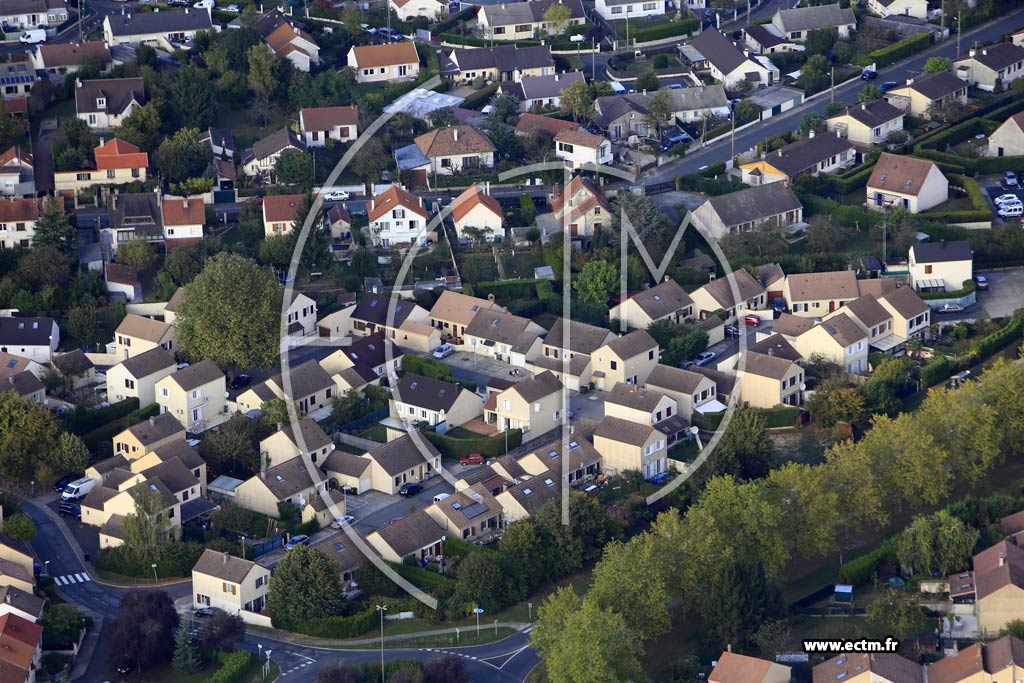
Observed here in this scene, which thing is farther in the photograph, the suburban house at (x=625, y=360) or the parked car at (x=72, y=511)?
the suburban house at (x=625, y=360)

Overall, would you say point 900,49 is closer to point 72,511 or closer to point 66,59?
point 66,59

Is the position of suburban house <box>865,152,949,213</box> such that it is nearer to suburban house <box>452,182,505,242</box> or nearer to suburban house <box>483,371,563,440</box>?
suburban house <box>452,182,505,242</box>

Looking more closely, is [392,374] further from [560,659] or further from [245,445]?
[560,659]

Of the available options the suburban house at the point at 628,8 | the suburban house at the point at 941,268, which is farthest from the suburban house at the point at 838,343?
the suburban house at the point at 628,8

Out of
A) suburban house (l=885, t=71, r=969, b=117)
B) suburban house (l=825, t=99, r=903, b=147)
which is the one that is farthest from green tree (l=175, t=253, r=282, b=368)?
suburban house (l=885, t=71, r=969, b=117)

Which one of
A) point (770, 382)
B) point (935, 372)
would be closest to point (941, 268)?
point (935, 372)

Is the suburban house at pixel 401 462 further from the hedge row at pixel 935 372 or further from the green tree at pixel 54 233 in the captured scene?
the green tree at pixel 54 233
